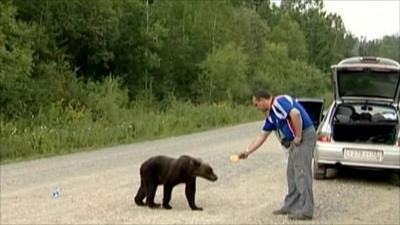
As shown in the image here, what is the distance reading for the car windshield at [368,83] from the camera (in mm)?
15188

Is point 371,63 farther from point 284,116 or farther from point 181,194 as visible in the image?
point 284,116

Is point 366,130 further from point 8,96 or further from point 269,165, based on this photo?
point 8,96

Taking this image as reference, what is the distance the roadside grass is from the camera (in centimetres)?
2069

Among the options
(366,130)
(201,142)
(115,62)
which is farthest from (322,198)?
(115,62)

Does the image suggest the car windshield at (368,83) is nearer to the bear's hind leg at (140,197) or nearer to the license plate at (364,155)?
the license plate at (364,155)

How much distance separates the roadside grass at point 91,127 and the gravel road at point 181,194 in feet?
5.90

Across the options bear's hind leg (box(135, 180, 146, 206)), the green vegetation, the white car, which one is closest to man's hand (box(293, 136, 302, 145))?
Result: bear's hind leg (box(135, 180, 146, 206))

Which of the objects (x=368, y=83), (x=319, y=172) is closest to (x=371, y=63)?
(x=368, y=83)

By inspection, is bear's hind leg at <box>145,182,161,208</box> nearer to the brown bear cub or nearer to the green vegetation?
the brown bear cub

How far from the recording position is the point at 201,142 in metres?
23.7

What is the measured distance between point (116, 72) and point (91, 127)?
656 inches

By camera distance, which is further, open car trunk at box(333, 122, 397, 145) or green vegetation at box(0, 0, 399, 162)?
green vegetation at box(0, 0, 399, 162)

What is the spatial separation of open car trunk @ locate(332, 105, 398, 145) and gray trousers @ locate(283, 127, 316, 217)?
382 centimetres

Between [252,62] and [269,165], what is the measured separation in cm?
4386
